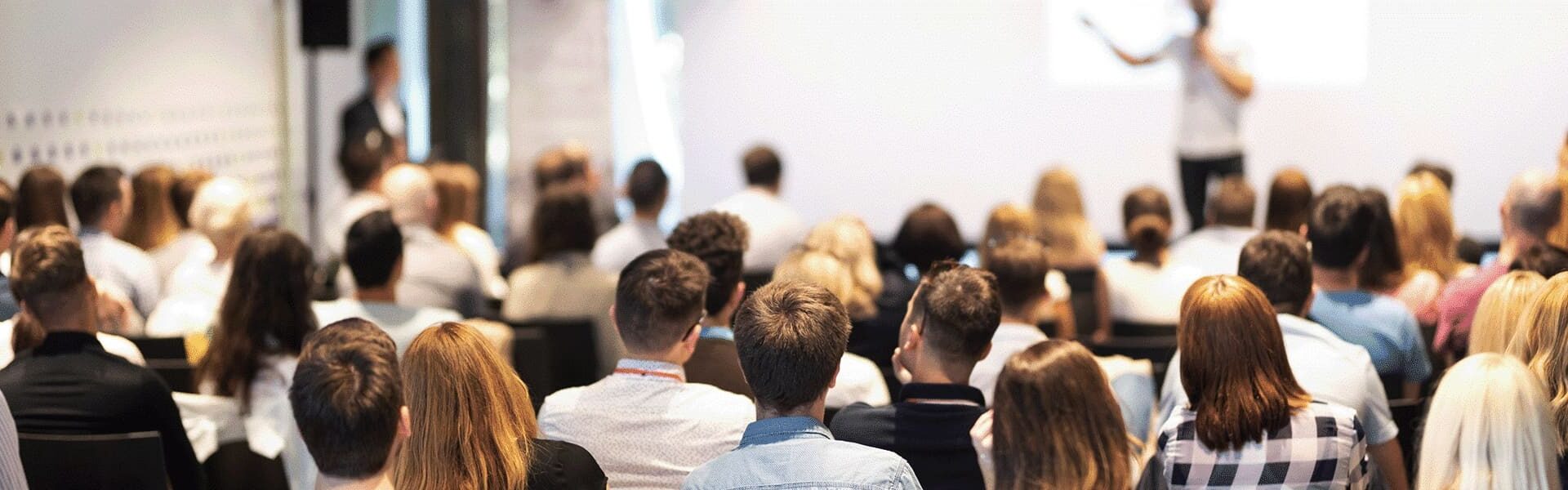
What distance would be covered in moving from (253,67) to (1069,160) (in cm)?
486

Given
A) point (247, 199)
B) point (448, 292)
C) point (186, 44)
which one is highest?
point (186, 44)

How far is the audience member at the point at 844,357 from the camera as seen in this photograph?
369 centimetres

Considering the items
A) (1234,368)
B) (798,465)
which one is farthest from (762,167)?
(798,465)

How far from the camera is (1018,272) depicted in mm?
3898

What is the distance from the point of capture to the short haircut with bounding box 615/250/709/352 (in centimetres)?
301

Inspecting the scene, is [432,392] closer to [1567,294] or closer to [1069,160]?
[1567,294]

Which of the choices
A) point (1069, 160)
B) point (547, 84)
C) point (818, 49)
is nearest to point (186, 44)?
point (547, 84)

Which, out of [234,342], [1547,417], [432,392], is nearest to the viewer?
[432,392]

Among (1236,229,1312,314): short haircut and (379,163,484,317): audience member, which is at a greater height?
(1236,229,1312,314): short haircut

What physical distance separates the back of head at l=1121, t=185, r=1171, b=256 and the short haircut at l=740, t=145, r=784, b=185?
169 centimetres

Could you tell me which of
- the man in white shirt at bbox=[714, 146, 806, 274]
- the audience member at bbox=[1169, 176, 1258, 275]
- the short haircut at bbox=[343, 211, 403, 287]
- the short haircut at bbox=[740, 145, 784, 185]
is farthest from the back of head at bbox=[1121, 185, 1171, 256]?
the short haircut at bbox=[343, 211, 403, 287]

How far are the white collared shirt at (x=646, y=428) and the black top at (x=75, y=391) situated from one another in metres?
0.93

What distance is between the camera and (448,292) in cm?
535

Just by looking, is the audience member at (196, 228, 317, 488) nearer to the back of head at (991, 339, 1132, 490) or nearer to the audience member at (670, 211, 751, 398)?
the audience member at (670, 211, 751, 398)
